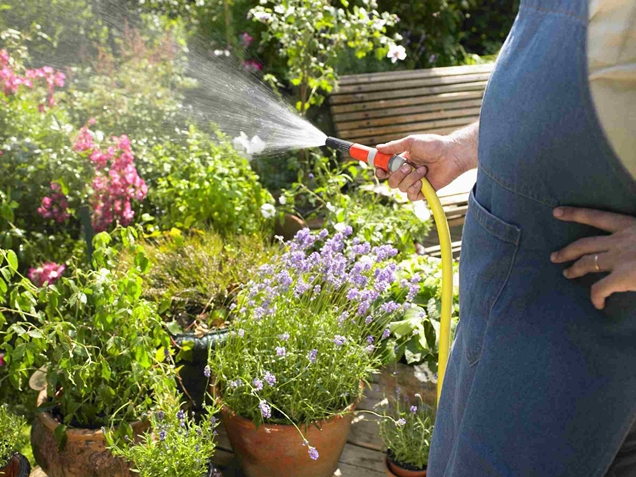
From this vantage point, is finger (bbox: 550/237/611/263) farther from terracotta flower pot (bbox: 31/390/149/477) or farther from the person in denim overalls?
terracotta flower pot (bbox: 31/390/149/477)

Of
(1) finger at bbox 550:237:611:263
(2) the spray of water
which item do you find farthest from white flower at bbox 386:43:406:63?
(1) finger at bbox 550:237:611:263

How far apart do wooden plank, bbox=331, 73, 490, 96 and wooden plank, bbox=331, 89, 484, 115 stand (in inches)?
3.1

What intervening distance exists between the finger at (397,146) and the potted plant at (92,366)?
0.80 meters

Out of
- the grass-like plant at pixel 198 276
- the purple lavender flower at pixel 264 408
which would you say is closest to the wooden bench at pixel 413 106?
the grass-like plant at pixel 198 276

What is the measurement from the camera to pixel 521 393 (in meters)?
1.12

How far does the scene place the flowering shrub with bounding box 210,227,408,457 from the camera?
2098 mm

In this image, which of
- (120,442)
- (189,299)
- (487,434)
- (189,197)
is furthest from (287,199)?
(487,434)

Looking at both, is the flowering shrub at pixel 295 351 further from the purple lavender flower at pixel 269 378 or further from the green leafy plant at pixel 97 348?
the green leafy plant at pixel 97 348

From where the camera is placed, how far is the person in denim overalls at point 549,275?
1.01m

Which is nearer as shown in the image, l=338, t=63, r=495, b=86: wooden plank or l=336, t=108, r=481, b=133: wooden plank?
l=336, t=108, r=481, b=133: wooden plank

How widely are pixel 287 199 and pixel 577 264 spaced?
2336mm

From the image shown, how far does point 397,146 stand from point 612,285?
71 cm

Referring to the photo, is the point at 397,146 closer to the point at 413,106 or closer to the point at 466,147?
the point at 466,147

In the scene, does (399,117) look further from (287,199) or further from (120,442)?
(120,442)
